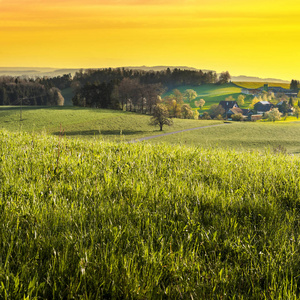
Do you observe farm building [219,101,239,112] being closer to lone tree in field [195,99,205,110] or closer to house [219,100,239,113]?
house [219,100,239,113]

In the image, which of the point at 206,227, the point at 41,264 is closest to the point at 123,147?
the point at 206,227

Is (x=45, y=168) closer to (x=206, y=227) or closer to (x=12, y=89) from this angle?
(x=206, y=227)

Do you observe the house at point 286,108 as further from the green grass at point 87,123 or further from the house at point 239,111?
the green grass at point 87,123

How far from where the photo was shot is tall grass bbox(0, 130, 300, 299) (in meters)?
2.20

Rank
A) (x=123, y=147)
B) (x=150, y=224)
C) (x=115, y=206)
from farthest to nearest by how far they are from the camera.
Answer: (x=123, y=147), (x=115, y=206), (x=150, y=224)

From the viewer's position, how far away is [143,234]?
280 cm

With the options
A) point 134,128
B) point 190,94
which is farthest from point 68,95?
point 134,128

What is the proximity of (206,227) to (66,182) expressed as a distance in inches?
89.0

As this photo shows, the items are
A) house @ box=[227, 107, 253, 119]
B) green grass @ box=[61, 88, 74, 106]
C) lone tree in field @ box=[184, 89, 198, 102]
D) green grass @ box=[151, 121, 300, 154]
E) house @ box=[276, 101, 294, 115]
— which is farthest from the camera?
lone tree in field @ box=[184, 89, 198, 102]

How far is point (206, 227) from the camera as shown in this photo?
3.16 meters

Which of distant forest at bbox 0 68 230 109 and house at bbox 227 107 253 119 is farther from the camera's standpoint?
house at bbox 227 107 253 119

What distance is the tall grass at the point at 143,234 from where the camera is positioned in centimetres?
220

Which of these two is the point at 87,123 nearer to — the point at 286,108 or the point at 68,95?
the point at 68,95

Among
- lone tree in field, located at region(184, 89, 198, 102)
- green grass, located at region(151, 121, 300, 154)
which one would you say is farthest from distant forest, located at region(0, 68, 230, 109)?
lone tree in field, located at region(184, 89, 198, 102)
